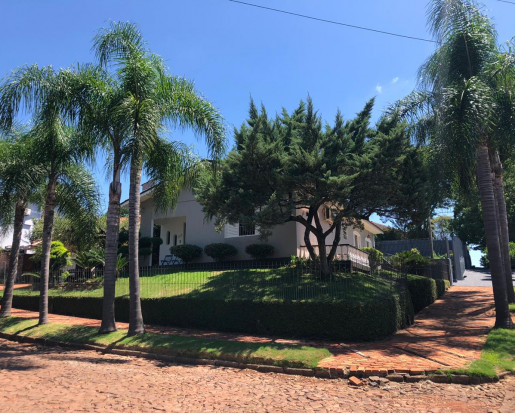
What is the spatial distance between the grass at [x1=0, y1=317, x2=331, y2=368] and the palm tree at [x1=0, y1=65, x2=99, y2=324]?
67.7 inches

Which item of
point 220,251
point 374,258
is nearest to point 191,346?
point 220,251

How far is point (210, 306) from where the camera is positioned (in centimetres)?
1188

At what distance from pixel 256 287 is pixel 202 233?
8.61 metres

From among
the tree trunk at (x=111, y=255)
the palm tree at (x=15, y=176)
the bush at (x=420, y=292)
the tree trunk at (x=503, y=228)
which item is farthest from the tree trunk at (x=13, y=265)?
the tree trunk at (x=503, y=228)

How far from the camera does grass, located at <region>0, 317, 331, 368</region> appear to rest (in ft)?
27.4

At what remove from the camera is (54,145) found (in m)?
12.5

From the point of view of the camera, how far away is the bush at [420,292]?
1483cm

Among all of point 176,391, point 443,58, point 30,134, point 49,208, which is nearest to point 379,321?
point 176,391

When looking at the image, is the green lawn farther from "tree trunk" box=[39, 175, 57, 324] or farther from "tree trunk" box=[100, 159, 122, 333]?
"tree trunk" box=[39, 175, 57, 324]

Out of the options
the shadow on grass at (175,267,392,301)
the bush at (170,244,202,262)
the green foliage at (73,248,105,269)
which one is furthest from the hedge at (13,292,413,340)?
the bush at (170,244,202,262)

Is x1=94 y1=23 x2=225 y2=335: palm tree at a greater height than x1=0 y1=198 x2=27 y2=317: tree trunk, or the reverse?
x1=94 y1=23 x2=225 y2=335: palm tree

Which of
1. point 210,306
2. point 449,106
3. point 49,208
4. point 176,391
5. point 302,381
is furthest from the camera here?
point 49,208

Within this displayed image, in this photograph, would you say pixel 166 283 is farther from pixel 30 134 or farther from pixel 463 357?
pixel 463 357

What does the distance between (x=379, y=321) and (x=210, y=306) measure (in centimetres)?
494
